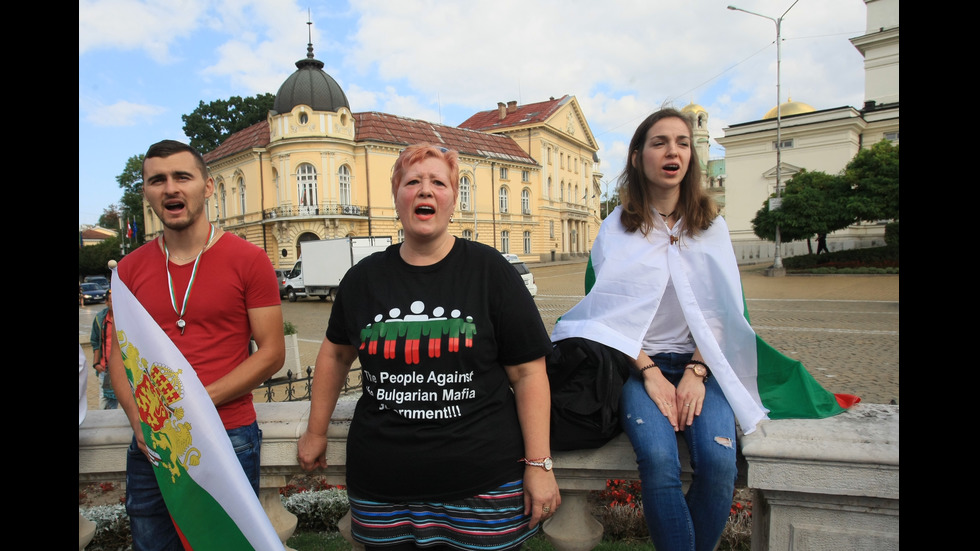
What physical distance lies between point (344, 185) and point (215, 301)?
41.6m

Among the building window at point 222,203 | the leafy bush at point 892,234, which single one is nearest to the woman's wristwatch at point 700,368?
the leafy bush at point 892,234

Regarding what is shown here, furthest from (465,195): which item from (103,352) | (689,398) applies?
(689,398)

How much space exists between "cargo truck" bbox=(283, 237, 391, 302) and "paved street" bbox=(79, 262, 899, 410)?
0.85 metres

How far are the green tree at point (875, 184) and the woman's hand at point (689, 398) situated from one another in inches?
1237

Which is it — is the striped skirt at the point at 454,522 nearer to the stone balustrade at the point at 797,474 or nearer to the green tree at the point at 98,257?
the stone balustrade at the point at 797,474

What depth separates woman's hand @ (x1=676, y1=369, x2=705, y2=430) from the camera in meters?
1.95

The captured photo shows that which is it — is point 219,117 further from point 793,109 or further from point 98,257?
point 793,109

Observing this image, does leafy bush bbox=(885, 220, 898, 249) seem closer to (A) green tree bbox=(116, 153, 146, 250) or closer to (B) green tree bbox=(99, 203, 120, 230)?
(A) green tree bbox=(116, 153, 146, 250)

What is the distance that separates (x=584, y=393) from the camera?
1.95 metres

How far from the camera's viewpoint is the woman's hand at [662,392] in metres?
1.94

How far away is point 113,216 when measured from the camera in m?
90.2

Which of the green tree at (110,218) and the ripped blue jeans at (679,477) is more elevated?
the green tree at (110,218)

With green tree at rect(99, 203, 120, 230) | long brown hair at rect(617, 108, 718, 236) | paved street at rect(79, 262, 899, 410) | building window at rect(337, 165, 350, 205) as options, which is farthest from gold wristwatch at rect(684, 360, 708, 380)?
green tree at rect(99, 203, 120, 230)

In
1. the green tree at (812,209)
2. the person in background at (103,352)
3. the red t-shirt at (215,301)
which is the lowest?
the person in background at (103,352)
